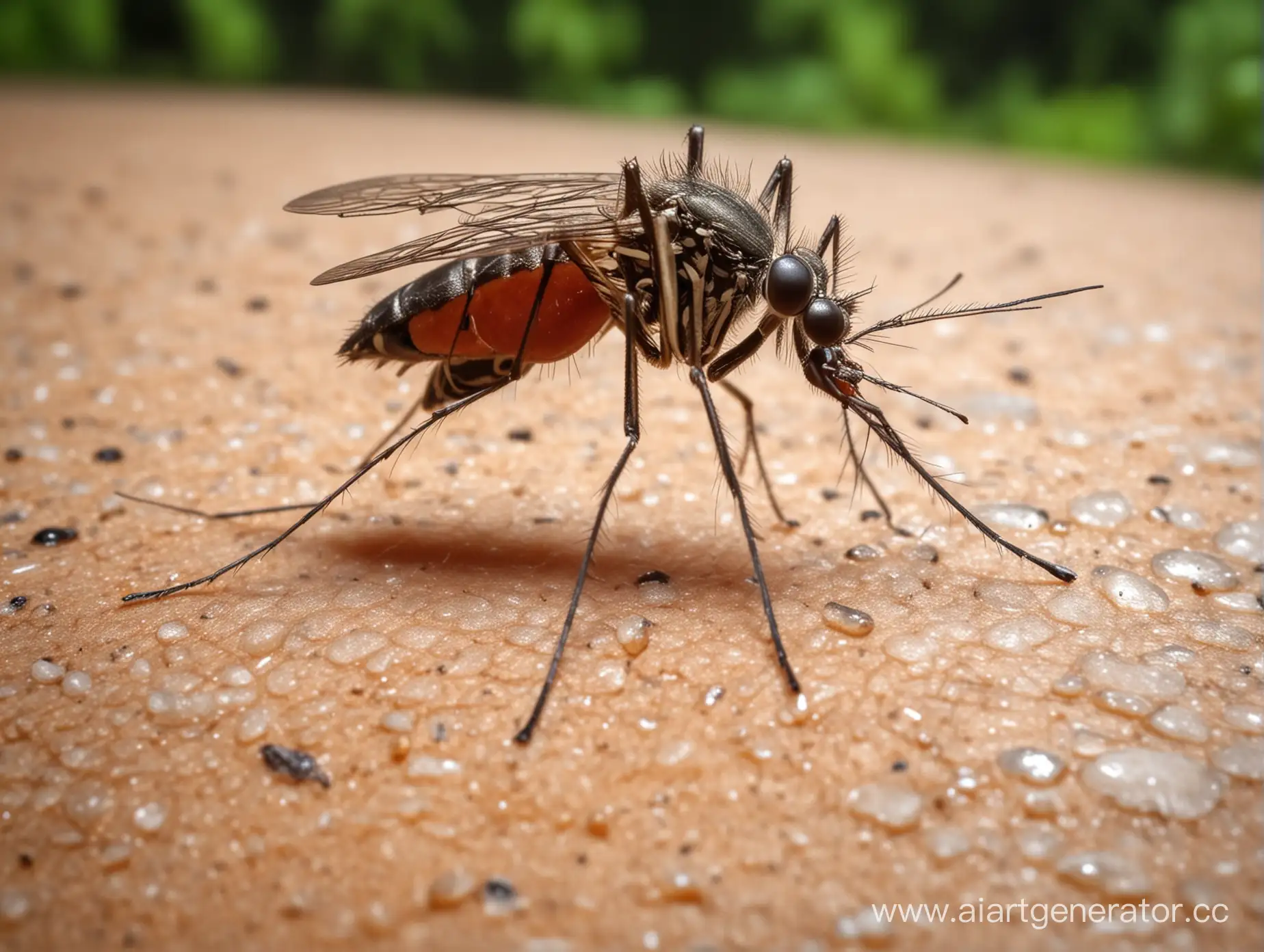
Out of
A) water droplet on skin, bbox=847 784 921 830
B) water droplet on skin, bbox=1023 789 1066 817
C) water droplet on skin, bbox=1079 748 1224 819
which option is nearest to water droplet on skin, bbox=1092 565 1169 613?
water droplet on skin, bbox=1079 748 1224 819

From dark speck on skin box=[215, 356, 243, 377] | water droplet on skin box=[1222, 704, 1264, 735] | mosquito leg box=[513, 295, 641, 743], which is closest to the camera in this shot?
water droplet on skin box=[1222, 704, 1264, 735]

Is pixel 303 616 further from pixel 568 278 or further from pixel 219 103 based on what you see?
pixel 219 103

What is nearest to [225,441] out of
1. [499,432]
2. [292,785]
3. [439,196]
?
[499,432]

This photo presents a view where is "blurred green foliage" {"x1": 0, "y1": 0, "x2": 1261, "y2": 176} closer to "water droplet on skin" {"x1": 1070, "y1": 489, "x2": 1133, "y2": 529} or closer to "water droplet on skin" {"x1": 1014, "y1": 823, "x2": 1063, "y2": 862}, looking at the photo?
"water droplet on skin" {"x1": 1070, "y1": 489, "x2": 1133, "y2": 529}

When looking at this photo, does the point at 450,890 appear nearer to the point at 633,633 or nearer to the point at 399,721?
the point at 399,721

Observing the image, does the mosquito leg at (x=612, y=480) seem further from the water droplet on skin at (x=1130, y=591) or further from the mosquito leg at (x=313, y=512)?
the water droplet on skin at (x=1130, y=591)

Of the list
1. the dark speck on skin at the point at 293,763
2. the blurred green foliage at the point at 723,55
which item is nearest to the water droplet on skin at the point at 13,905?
the dark speck on skin at the point at 293,763
